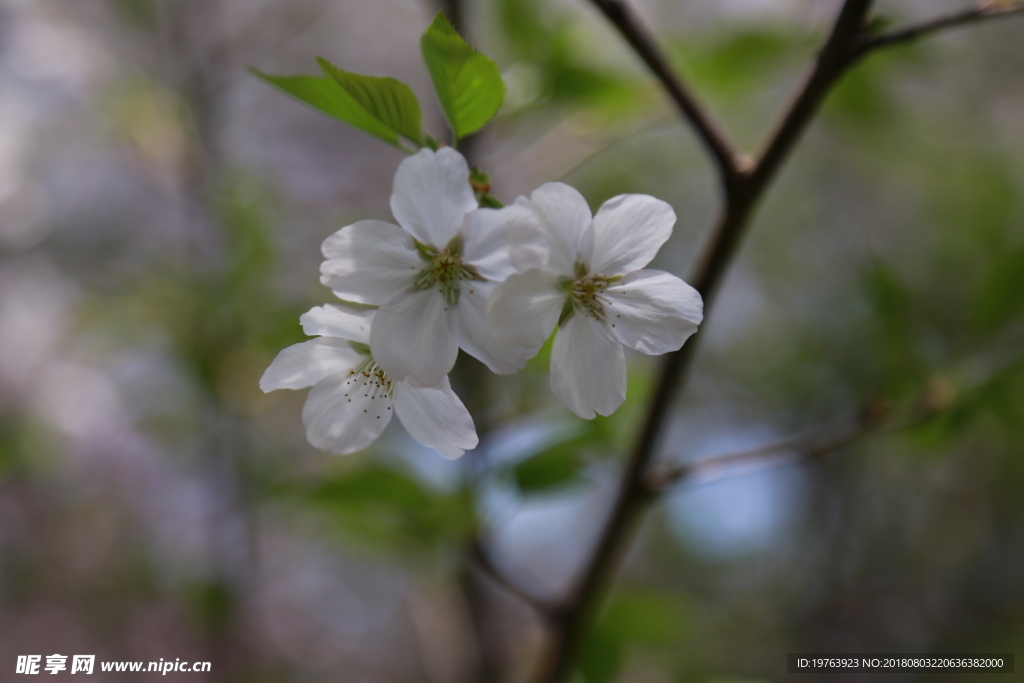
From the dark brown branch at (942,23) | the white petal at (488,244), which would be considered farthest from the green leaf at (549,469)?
the dark brown branch at (942,23)

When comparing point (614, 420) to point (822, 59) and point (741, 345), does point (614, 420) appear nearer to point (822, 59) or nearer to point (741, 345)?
point (822, 59)

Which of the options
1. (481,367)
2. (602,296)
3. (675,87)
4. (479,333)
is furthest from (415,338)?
(481,367)

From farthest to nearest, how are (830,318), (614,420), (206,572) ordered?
(830,318), (206,572), (614,420)

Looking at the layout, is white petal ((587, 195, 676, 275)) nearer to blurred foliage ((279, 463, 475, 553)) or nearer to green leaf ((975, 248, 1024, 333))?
blurred foliage ((279, 463, 475, 553))

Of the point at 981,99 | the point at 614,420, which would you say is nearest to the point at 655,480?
the point at 614,420

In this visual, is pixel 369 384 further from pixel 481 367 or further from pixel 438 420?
pixel 481 367
